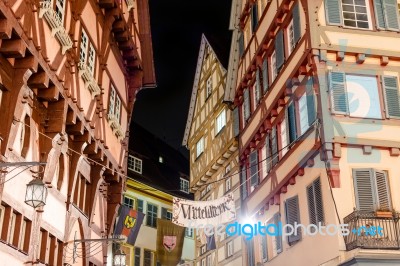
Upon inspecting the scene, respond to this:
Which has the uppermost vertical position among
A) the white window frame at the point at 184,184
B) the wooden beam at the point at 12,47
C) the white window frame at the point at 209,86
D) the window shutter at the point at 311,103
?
the white window frame at the point at 209,86

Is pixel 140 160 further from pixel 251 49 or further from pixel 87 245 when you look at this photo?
pixel 87 245

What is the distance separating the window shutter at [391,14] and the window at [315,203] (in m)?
5.38

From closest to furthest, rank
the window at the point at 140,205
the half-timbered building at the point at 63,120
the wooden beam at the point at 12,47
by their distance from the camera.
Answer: the wooden beam at the point at 12,47, the half-timbered building at the point at 63,120, the window at the point at 140,205

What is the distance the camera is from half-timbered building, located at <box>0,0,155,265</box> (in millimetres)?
10773

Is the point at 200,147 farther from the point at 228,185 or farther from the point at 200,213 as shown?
the point at 200,213

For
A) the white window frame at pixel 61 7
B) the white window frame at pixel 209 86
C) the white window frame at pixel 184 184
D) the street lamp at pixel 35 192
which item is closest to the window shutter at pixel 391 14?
the white window frame at pixel 61 7

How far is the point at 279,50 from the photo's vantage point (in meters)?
18.7

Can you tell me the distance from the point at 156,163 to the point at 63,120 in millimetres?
23916

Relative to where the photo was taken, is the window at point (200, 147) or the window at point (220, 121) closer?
the window at point (220, 121)

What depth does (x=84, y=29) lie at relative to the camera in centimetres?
1511

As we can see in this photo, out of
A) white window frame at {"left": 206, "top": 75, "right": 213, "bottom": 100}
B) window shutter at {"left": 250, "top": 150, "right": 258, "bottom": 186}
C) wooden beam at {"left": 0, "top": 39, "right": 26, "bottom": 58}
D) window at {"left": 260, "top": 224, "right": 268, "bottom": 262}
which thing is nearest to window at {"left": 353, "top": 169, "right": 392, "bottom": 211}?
window at {"left": 260, "top": 224, "right": 268, "bottom": 262}

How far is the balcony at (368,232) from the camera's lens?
43.5 ft

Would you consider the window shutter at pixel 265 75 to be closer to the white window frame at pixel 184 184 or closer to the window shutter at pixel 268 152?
the window shutter at pixel 268 152

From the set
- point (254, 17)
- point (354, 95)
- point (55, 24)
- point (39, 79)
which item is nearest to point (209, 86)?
point (254, 17)
